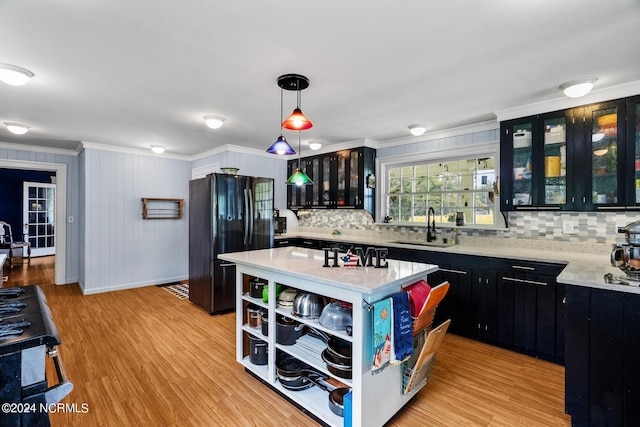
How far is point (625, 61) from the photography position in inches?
87.0

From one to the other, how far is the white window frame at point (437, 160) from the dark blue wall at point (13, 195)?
8982 millimetres

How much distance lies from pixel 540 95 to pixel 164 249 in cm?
594

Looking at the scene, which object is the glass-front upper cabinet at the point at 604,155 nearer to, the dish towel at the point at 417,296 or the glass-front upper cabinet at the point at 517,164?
the glass-front upper cabinet at the point at 517,164

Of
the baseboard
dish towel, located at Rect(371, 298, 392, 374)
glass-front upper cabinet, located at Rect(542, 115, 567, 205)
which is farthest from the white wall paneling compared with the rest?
glass-front upper cabinet, located at Rect(542, 115, 567, 205)

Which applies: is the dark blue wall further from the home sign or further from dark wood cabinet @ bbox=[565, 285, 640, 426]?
dark wood cabinet @ bbox=[565, 285, 640, 426]

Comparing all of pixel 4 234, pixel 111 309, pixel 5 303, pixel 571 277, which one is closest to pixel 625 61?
pixel 571 277

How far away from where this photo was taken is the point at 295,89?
2.62 metres

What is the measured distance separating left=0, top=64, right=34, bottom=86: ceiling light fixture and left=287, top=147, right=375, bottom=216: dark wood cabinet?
11.9ft

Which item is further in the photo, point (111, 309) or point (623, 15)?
point (111, 309)

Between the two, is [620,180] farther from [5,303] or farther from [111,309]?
[111,309]

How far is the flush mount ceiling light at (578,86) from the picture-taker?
2.49 meters

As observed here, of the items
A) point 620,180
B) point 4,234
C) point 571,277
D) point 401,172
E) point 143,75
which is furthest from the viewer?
point 4,234

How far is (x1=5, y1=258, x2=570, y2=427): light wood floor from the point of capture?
204 cm

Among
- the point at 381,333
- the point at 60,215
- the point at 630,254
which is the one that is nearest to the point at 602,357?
the point at 630,254
